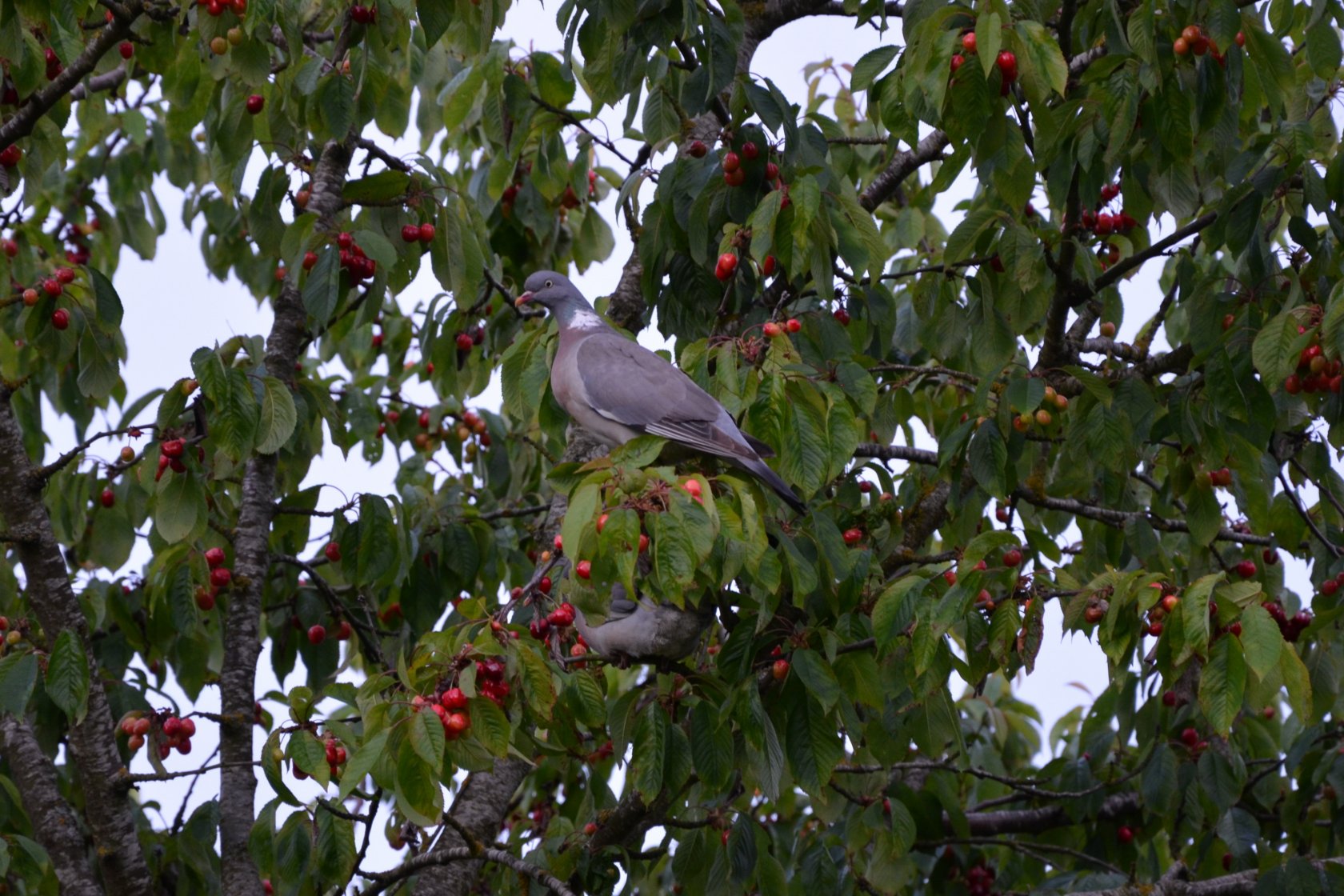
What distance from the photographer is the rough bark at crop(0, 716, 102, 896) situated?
3.79 metres

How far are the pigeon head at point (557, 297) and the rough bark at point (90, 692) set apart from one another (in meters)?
1.59

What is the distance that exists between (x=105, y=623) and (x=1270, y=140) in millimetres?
3900

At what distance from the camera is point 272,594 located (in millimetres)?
5008

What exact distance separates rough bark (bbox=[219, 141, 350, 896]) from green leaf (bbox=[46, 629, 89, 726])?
53cm

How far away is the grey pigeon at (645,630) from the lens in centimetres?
329

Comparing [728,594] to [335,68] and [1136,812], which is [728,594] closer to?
[335,68]

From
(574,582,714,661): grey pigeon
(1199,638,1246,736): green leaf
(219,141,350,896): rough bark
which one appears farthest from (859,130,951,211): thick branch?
(1199,638,1246,736): green leaf

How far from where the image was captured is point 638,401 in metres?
3.77

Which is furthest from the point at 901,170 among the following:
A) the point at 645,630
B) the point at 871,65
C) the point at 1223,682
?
the point at 1223,682

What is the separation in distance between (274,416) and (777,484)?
1.40m

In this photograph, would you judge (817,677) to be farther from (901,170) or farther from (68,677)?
(901,170)

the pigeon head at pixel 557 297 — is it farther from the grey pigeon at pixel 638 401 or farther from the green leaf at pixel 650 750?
the green leaf at pixel 650 750

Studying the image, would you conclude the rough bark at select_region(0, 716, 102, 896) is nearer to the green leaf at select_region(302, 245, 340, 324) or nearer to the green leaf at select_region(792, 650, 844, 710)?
the green leaf at select_region(302, 245, 340, 324)

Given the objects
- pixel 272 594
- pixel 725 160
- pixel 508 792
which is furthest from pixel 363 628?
pixel 725 160
